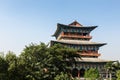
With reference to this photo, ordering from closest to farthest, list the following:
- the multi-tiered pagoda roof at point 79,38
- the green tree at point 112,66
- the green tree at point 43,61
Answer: the green tree at point 43,61, the green tree at point 112,66, the multi-tiered pagoda roof at point 79,38

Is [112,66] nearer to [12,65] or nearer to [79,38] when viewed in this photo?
[79,38]

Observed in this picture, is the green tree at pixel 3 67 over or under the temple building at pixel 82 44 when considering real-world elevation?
under

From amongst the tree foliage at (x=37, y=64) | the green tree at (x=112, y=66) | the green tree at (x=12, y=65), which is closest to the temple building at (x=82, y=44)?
the green tree at (x=112, y=66)

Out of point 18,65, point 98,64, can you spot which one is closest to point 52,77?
point 18,65

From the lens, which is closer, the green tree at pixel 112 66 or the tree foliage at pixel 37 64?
the tree foliage at pixel 37 64

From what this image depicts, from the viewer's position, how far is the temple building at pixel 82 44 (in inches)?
2785

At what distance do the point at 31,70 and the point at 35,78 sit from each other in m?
1.29

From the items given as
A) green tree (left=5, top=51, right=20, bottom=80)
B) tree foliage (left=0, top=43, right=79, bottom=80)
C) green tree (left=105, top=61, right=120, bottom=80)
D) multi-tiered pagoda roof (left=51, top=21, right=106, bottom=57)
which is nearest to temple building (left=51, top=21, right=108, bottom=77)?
multi-tiered pagoda roof (left=51, top=21, right=106, bottom=57)

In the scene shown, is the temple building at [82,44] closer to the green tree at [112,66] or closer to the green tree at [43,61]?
the green tree at [112,66]

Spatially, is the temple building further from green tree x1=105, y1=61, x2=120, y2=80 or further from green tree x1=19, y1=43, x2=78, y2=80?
green tree x1=19, y1=43, x2=78, y2=80

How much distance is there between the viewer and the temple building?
232 feet

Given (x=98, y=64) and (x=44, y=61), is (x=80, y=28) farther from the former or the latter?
(x=44, y=61)

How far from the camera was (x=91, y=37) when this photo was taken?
244 ft

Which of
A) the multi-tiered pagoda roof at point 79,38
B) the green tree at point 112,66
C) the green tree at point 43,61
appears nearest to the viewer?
the green tree at point 43,61
